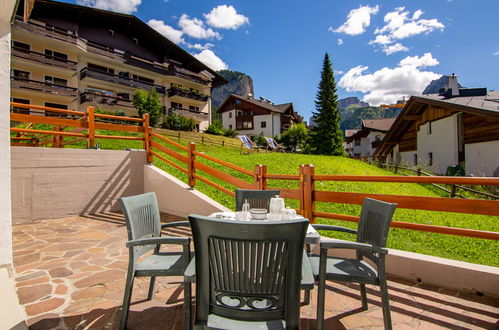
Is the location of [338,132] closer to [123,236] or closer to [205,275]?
[123,236]

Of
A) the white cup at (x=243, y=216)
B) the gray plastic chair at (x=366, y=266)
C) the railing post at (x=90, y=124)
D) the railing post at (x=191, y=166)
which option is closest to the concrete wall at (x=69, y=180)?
the railing post at (x=90, y=124)

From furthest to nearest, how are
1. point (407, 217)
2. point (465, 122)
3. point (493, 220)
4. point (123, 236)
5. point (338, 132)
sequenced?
point (338, 132)
point (465, 122)
point (493, 220)
point (407, 217)
point (123, 236)

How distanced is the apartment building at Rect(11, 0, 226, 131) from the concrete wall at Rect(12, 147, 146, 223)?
16945 millimetres

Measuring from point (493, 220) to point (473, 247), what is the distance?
3467mm

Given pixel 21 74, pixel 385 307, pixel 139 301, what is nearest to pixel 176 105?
pixel 21 74

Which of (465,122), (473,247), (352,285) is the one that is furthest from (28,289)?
(465,122)

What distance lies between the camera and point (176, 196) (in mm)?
6148

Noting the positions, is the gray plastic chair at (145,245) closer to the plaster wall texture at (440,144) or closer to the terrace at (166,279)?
the terrace at (166,279)

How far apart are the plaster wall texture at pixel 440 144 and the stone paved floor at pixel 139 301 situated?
1579 cm

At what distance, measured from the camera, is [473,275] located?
2697 millimetres

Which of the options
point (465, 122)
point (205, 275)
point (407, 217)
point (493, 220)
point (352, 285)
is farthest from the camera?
point (465, 122)

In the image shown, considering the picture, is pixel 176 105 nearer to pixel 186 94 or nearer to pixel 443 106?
pixel 186 94

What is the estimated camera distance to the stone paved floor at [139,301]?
2.22 m

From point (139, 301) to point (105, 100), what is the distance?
23134 millimetres
